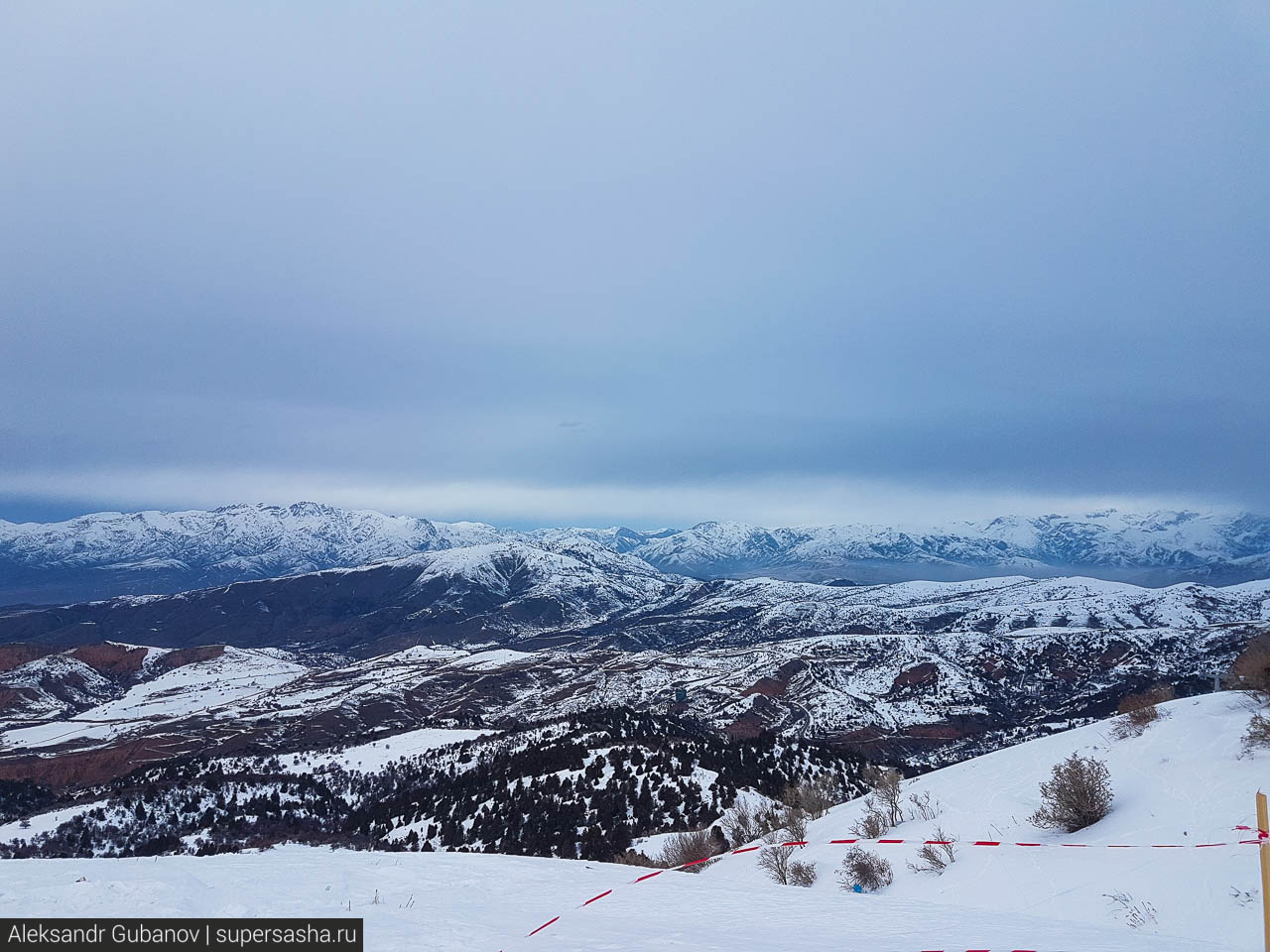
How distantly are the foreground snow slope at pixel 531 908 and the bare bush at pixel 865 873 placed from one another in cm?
121

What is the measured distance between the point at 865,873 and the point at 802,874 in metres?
1.99

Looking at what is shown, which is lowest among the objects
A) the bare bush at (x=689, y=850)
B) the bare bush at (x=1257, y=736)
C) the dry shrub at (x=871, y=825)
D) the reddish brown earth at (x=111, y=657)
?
the reddish brown earth at (x=111, y=657)

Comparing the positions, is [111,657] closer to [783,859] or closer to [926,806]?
[783,859]

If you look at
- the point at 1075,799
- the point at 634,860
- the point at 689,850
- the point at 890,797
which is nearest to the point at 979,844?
the point at 1075,799

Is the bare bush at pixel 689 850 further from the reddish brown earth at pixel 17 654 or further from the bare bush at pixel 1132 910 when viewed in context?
the reddish brown earth at pixel 17 654

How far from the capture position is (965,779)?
22312mm

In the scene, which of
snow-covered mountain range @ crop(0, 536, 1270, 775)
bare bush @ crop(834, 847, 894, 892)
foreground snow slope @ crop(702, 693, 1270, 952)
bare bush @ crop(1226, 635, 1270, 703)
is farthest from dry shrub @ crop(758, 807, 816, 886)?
snow-covered mountain range @ crop(0, 536, 1270, 775)

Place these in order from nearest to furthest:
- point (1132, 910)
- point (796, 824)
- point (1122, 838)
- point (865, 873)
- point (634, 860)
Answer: point (1132, 910)
point (1122, 838)
point (865, 873)
point (796, 824)
point (634, 860)

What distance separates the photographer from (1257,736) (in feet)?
50.7

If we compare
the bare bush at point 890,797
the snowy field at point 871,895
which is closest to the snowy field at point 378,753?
the snowy field at point 871,895

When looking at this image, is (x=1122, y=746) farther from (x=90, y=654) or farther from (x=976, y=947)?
(x=90, y=654)

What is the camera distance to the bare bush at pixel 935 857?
551 inches

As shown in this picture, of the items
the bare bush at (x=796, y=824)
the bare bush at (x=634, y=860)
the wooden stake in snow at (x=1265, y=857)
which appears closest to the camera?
the wooden stake in snow at (x=1265, y=857)

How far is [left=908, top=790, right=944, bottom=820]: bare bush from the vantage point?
756 inches
